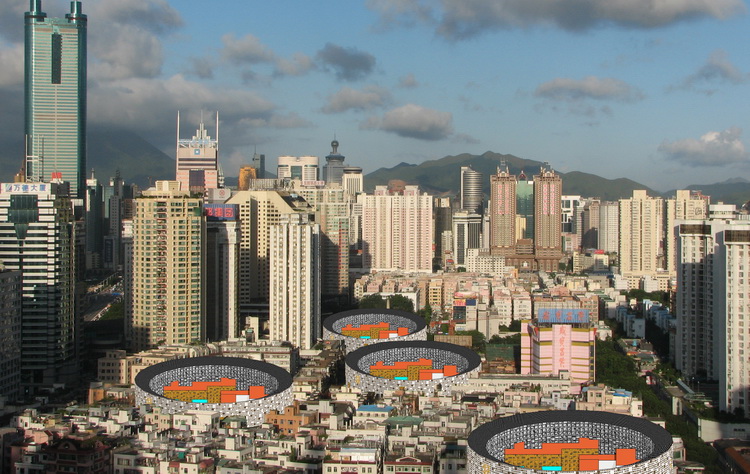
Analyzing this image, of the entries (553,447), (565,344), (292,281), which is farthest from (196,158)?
(553,447)

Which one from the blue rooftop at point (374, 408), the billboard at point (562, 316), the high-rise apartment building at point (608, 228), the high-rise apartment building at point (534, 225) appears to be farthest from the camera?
the high-rise apartment building at point (608, 228)

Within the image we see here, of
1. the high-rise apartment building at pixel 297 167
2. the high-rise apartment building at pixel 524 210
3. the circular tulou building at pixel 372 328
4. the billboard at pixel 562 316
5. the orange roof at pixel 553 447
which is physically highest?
the high-rise apartment building at pixel 297 167

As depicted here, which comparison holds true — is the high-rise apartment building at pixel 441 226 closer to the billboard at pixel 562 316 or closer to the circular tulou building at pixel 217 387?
the billboard at pixel 562 316

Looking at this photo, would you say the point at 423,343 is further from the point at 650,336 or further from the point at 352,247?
the point at 352,247

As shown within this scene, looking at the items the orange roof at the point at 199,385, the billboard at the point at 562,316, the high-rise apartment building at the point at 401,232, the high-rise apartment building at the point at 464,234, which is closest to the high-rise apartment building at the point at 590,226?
the high-rise apartment building at the point at 464,234

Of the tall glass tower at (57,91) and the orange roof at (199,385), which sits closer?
the orange roof at (199,385)

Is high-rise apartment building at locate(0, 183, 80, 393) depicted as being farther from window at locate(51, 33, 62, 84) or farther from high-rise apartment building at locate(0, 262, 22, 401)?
window at locate(51, 33, 62, 84)
